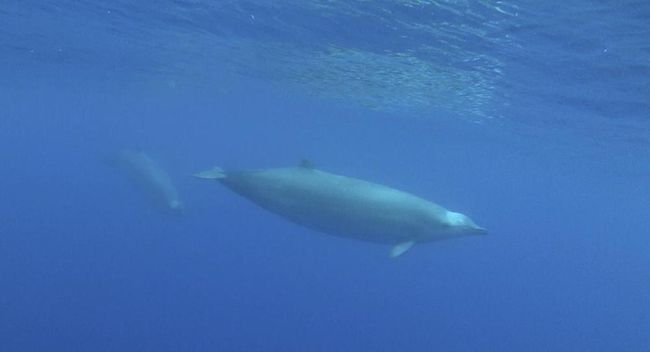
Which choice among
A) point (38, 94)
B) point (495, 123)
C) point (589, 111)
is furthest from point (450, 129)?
point (38, 94)

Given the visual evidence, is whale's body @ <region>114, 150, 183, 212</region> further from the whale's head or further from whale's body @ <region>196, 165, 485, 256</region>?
the whale's head

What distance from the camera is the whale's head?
14.1 m

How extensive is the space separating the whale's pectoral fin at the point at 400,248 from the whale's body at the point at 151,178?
43.7 feet

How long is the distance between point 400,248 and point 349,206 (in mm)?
1469

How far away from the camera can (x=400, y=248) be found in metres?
14.0

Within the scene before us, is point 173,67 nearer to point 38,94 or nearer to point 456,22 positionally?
point 456,22

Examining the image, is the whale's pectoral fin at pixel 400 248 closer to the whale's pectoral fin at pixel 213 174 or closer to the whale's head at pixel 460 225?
the whale's head at pixel 460 225

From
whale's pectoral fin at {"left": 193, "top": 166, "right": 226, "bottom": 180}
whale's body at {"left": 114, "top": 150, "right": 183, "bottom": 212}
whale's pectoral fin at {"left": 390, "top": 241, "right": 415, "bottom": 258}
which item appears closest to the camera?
whale's pectoral fin at {"left": 390, "top": 241, "right": 415, "bottom": 258}

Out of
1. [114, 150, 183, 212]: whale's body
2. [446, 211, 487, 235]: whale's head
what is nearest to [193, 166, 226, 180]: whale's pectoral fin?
[446, 211, 487, 235]: whale's head

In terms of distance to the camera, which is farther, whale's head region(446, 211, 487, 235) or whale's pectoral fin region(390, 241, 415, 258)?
whale's head region(446, 211, 487, 235)

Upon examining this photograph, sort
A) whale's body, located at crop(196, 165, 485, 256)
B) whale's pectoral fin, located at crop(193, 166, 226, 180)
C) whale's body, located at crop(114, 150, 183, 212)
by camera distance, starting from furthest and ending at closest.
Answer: whale's body, located at crop(114, 150, 183, 212) → whale's pectoral fin, located at crop(193, 166, 226, 180) → whale's body, located at crop(196, 165, 485, 256)

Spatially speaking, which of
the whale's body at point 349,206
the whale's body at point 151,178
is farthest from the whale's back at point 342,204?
the whale's body at point 151,178

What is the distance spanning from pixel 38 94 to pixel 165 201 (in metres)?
41.5

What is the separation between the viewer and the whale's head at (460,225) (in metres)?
14.1
